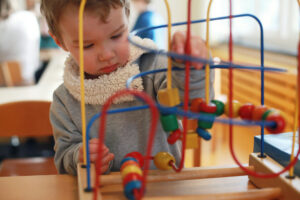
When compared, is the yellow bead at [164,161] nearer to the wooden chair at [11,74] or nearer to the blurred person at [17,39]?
the wooden chair at [11,74]

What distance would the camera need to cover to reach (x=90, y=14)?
590 mm

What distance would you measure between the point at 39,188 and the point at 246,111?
380 mm

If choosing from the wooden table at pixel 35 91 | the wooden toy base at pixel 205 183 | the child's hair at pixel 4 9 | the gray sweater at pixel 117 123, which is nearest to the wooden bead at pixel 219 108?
the wooden toy base at pixel 205 183

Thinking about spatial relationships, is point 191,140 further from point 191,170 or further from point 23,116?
point 23,116

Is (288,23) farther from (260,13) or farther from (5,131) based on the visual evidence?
(5,131)

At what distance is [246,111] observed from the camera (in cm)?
48

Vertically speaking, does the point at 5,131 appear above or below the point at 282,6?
below

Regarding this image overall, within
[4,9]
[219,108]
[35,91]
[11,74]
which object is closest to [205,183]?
[219,108]

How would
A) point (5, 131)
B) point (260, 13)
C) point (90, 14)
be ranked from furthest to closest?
1. point (260, 13)
2. point (5, 131)
3. point (90, 14)

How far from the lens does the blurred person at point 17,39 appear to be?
2.62 meters

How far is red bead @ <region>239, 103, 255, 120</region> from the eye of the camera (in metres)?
0.48

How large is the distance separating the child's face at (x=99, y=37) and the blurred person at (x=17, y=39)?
6.65ft

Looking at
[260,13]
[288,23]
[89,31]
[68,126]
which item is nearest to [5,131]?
[68,126]

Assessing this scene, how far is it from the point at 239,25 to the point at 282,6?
0.57m
